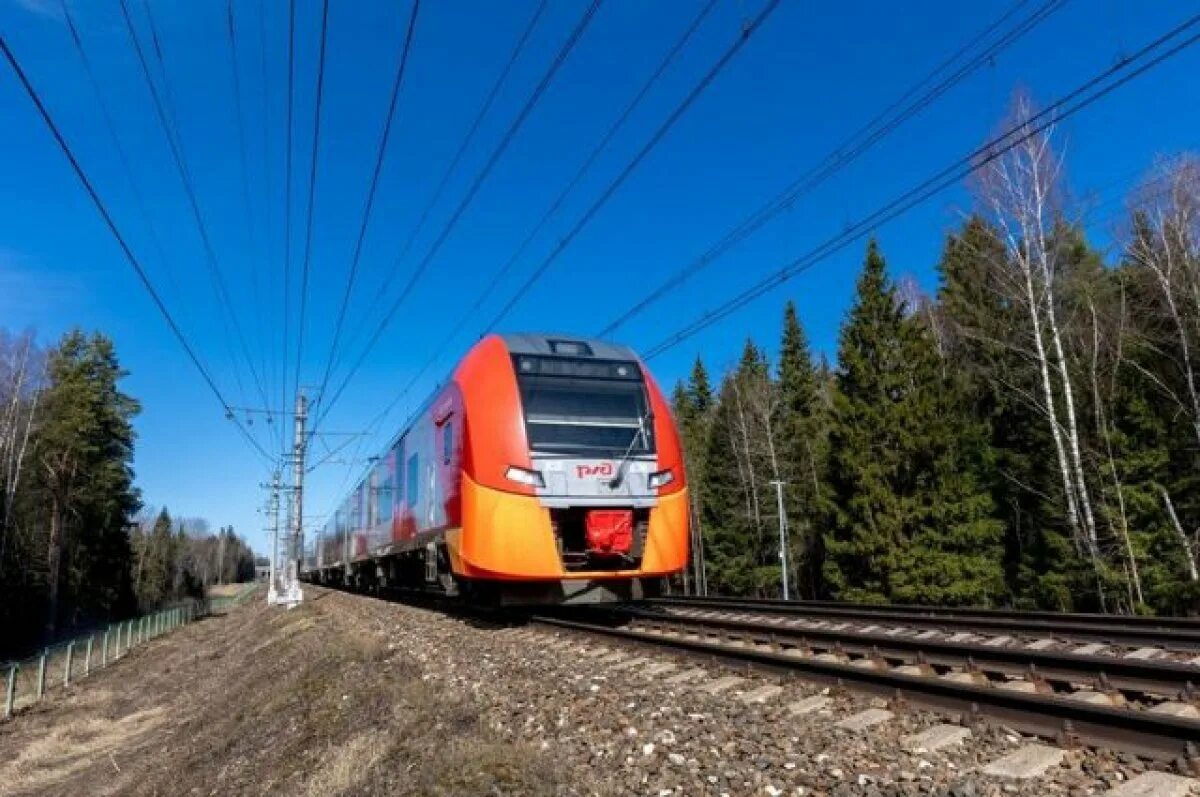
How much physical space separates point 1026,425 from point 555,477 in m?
23.1

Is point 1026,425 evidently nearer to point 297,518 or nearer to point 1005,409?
point 1005,409

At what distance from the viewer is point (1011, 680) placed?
6250 millimetres

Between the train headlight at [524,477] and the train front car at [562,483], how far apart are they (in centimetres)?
1

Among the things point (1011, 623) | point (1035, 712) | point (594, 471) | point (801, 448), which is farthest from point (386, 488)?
point (801, 448)

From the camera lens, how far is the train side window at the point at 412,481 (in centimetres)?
1457

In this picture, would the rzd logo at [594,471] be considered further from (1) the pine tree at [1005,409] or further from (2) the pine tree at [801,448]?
(2) the pine tree at [801,448]

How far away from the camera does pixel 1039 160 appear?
21344 millimetres

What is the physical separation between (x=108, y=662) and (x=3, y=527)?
1495 centimetres

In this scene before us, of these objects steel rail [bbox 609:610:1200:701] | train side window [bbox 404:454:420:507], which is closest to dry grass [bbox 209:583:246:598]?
train side window [bbox 404:454:420:507]

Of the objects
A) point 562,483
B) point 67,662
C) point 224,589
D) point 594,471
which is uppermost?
point 594,471

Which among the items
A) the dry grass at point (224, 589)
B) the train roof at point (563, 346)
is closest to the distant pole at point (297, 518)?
the train roof at point (563, 346)

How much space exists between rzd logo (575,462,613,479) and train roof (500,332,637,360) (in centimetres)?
184

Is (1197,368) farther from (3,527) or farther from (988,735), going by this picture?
(3,527)

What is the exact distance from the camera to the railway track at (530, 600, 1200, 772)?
13.9ft
